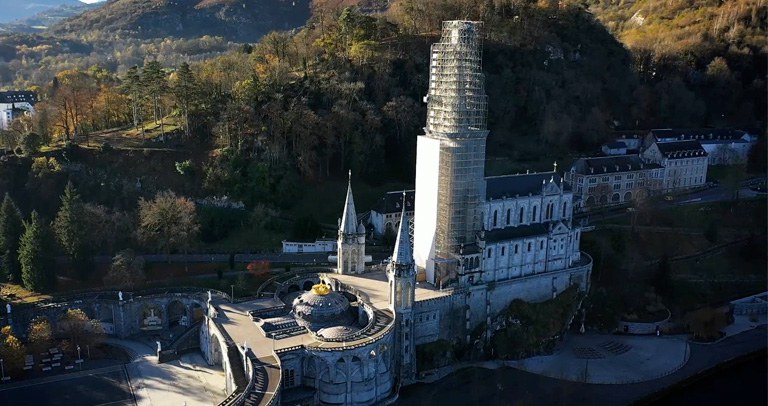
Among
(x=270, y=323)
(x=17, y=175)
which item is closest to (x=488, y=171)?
(x=270, y=323)

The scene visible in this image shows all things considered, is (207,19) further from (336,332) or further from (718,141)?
(336,332)

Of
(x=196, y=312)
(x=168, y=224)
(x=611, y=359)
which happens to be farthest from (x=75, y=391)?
(x=611, y=359)

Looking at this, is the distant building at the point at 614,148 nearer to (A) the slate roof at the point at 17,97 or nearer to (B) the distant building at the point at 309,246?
(B) the distant building at the point at 309,246

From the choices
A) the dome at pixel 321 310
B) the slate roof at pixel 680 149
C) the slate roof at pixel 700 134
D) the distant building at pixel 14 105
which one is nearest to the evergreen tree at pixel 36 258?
the dome at pixel 321 310

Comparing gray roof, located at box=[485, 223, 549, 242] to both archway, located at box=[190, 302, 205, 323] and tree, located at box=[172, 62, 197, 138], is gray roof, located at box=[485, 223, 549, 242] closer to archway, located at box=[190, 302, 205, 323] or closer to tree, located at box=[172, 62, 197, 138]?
archway, located at box=[190, 302, 205, 323]

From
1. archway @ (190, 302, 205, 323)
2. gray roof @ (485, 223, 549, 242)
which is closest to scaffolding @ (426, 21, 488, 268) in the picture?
gray roof @ (485, 223, 549, 242)

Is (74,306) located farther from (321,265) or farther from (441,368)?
(441,368)
